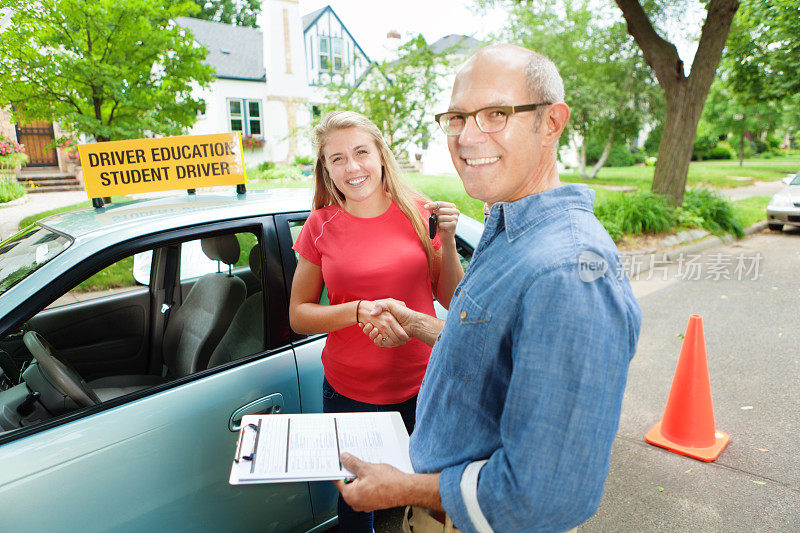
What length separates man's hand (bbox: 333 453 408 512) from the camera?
1201mm

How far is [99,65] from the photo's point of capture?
512 centimetres

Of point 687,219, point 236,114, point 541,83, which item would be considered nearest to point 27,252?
point 541,83

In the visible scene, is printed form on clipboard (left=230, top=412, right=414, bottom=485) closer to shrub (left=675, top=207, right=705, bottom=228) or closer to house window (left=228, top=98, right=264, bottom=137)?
shrub (left=675, top=207, right=705, bottom=228)

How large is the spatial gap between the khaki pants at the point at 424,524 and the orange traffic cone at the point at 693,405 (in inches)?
99.3

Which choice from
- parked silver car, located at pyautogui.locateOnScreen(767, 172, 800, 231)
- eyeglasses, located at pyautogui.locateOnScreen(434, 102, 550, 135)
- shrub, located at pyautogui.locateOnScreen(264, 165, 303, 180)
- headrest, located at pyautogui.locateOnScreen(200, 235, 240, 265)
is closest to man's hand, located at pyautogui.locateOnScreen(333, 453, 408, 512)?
eyeglasses, located at pyautogui.locateOnScreen(434, 102, 550, 135)

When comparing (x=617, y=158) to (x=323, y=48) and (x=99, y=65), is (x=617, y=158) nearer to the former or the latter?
(x=323, y=48)

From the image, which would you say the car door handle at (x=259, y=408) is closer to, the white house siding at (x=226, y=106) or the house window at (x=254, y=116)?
the white house siding at (x=226, y=106)

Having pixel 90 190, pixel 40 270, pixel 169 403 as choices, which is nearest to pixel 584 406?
pixel 169 403

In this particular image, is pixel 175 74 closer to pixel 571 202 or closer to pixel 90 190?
pixel 90 190

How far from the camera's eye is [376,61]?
30.9ft

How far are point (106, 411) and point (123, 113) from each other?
4.63m

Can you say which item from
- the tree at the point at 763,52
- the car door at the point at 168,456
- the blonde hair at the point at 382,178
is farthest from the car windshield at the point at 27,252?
the tree at the point at 763,52

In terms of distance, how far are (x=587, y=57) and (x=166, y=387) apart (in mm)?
22037

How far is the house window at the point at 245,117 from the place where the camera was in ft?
76.5
